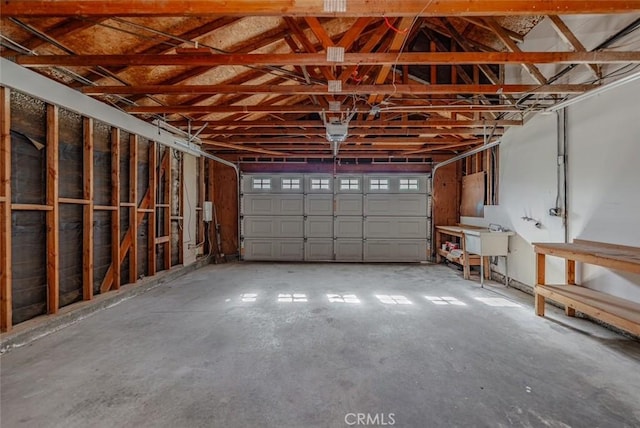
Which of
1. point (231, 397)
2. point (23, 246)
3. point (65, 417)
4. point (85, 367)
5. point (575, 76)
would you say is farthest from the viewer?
point (575, 76)

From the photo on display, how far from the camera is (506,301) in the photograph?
393 cm

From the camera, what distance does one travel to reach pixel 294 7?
1.87m

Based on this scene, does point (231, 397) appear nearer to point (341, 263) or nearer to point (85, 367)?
point (85, 367)

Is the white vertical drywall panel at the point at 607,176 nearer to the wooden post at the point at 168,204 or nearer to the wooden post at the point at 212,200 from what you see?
the wooden post at the point at 168,204

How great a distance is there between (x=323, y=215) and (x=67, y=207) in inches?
196

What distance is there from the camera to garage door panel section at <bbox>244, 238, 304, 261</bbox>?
720cm

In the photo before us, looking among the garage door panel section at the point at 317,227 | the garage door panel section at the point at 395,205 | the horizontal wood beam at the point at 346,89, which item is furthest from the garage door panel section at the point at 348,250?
the horizontal wood beam at the point at 346,89

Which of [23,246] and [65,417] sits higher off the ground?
[23,246]

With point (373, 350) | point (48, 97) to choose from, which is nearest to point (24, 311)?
point (48, 97)

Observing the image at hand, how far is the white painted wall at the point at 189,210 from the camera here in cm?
580

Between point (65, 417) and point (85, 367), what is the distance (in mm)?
632

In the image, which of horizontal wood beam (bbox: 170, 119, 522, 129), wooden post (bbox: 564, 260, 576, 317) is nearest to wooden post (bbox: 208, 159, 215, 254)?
horizontal wood beam (bbox: 170, 119, 522, 129)

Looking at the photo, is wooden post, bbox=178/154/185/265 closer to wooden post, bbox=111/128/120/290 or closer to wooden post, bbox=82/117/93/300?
wooden post, bbox=111/128/120/290

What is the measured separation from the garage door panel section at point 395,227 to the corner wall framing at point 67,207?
15.4ft
